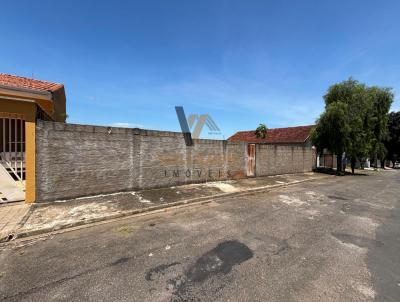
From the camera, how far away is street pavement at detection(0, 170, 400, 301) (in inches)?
115

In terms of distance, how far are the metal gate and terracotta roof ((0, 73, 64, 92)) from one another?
36.2ft

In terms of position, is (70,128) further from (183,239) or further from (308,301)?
(308,301)

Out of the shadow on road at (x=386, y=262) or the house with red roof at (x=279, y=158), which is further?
the house with red roof at (x=279, y=158)

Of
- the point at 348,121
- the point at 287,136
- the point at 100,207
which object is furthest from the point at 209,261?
the point at 287,136

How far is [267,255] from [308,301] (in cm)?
121

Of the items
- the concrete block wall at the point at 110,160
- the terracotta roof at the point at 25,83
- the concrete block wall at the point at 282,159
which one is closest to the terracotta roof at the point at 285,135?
the concrete block wall at the point at 282,159

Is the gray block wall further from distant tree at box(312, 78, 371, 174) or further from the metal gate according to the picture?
distant tree at box(312, 78, 371, 174)

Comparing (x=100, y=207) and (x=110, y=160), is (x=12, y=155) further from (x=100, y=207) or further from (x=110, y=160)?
(x=100, y=207)

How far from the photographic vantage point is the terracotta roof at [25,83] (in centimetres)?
891

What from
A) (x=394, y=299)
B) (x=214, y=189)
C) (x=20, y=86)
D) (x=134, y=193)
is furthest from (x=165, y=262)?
(x=20, y=86)

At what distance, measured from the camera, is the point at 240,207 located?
24.4 ft

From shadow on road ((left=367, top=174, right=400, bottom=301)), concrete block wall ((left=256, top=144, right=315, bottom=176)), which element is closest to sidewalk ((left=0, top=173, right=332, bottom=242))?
Answer: shadow on road ((left=367, top=174, right=400, bottom=301))

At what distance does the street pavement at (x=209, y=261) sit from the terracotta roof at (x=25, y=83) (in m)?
7.22

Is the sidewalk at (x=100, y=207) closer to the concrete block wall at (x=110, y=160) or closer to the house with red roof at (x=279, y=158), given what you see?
the concrete block wall at (x=110, y=160)
